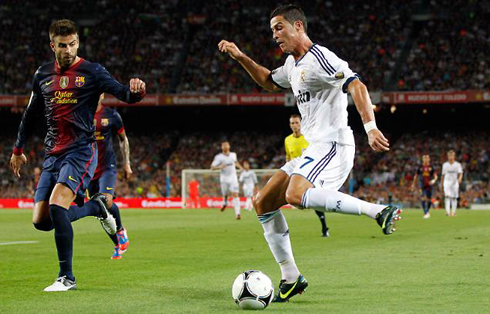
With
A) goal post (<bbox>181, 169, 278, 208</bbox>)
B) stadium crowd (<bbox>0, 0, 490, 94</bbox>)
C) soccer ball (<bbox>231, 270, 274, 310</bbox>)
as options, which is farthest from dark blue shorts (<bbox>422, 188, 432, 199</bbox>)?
soccer ball (<bbox>231, 270, 274, 310</bbox>)

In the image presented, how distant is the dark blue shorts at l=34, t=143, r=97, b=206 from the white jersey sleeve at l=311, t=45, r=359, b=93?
266 cm

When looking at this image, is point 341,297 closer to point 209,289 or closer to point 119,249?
point 209,289

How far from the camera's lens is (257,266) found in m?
9.79

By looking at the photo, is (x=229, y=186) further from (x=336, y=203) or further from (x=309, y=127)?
(x=336, y=203)

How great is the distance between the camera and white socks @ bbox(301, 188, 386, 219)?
5.64 metres

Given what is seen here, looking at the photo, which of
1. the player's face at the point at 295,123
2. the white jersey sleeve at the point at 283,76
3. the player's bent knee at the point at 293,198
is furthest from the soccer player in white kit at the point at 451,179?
the player's bent knee at the point at 293,198

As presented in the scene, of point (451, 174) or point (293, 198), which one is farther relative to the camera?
point (451, 174)

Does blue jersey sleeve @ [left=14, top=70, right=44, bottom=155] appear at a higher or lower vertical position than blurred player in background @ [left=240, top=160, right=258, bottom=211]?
higher

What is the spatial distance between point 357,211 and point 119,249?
6145 millimetres

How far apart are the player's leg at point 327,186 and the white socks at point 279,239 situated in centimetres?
64

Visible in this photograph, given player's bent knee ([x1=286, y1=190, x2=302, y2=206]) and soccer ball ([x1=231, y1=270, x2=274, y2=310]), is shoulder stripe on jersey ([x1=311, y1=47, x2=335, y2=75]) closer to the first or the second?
player's bent knee ([x1=286, y1=190, x2=302, y2=206])

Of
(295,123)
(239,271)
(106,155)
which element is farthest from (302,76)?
(295,123)

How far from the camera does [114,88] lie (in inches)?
303

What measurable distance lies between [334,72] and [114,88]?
2373 mm
